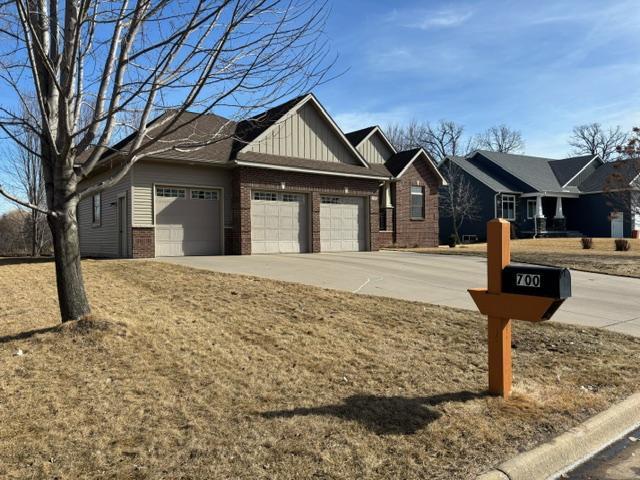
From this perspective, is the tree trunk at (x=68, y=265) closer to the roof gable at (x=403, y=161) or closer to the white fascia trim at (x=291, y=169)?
the white fascia trim at (x=291, y=169)

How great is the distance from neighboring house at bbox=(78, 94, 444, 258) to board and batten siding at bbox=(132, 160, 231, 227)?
32 millimetres

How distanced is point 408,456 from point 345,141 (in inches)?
711

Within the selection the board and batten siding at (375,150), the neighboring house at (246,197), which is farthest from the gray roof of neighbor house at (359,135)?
the neighboring house at (246,197)

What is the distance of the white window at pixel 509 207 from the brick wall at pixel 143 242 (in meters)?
27.5

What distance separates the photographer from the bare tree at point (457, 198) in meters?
35.6

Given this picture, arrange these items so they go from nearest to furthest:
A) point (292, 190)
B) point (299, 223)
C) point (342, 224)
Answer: point (292, 190) → point (299, 223) → point (342, 224)

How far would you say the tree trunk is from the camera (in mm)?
5879

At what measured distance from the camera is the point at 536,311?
405cm

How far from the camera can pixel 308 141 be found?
19.7 metres

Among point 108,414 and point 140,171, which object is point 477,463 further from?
point 140,171

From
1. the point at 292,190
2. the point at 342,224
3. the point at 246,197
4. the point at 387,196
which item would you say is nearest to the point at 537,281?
the point at 246,197

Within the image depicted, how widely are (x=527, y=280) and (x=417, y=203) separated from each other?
23.4 meters

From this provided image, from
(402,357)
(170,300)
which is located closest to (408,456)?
(402,357)

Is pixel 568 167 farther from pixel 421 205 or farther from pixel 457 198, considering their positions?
pixel 421 205
